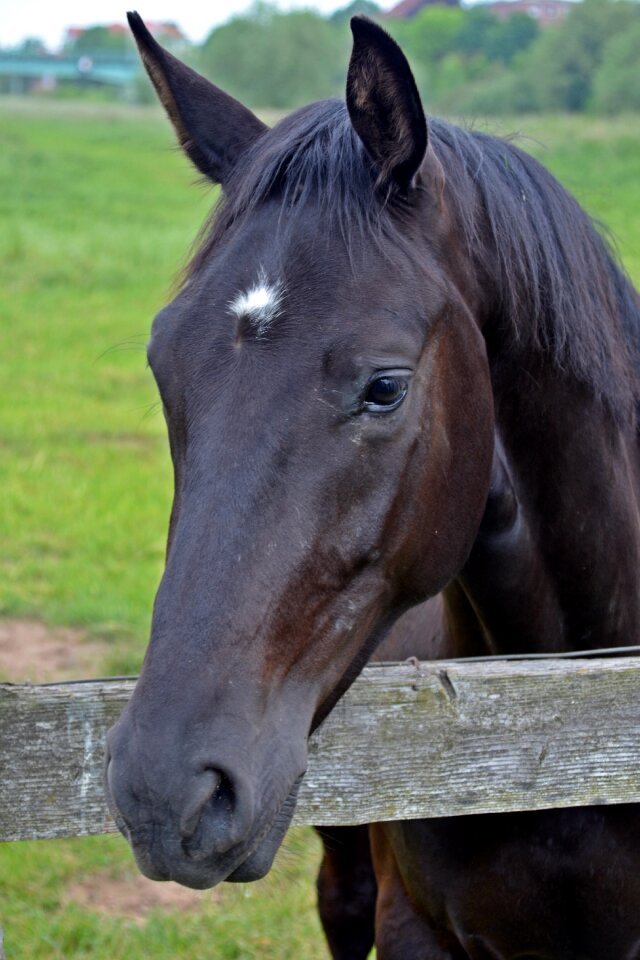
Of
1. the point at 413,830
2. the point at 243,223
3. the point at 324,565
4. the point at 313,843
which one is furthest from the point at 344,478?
the point at 313,843

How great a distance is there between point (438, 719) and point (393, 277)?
2.63 ft

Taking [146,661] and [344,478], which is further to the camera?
[344,478]

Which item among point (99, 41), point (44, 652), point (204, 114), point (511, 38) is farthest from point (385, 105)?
point (99, 41)

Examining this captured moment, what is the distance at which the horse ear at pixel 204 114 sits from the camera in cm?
219

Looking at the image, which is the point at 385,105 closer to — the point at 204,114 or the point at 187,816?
the point at 204,114

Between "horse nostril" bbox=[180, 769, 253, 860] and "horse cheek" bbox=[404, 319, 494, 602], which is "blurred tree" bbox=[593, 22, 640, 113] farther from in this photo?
"horse nostril" bbox=[180, 769, 253, 860]

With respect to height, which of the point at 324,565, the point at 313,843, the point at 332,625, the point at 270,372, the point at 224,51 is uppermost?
the point at 270,372

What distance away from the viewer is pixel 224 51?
59.9m

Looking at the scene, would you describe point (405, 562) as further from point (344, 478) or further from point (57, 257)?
point (57, 257)

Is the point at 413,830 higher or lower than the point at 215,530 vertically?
lower

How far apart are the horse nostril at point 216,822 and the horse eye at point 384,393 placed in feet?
2.02

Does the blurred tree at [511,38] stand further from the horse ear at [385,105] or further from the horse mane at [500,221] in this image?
the horse ear at [385,105]

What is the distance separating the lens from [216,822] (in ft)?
4.94

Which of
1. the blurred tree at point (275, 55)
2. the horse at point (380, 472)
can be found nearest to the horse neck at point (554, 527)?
the horse at point (380, 472)
